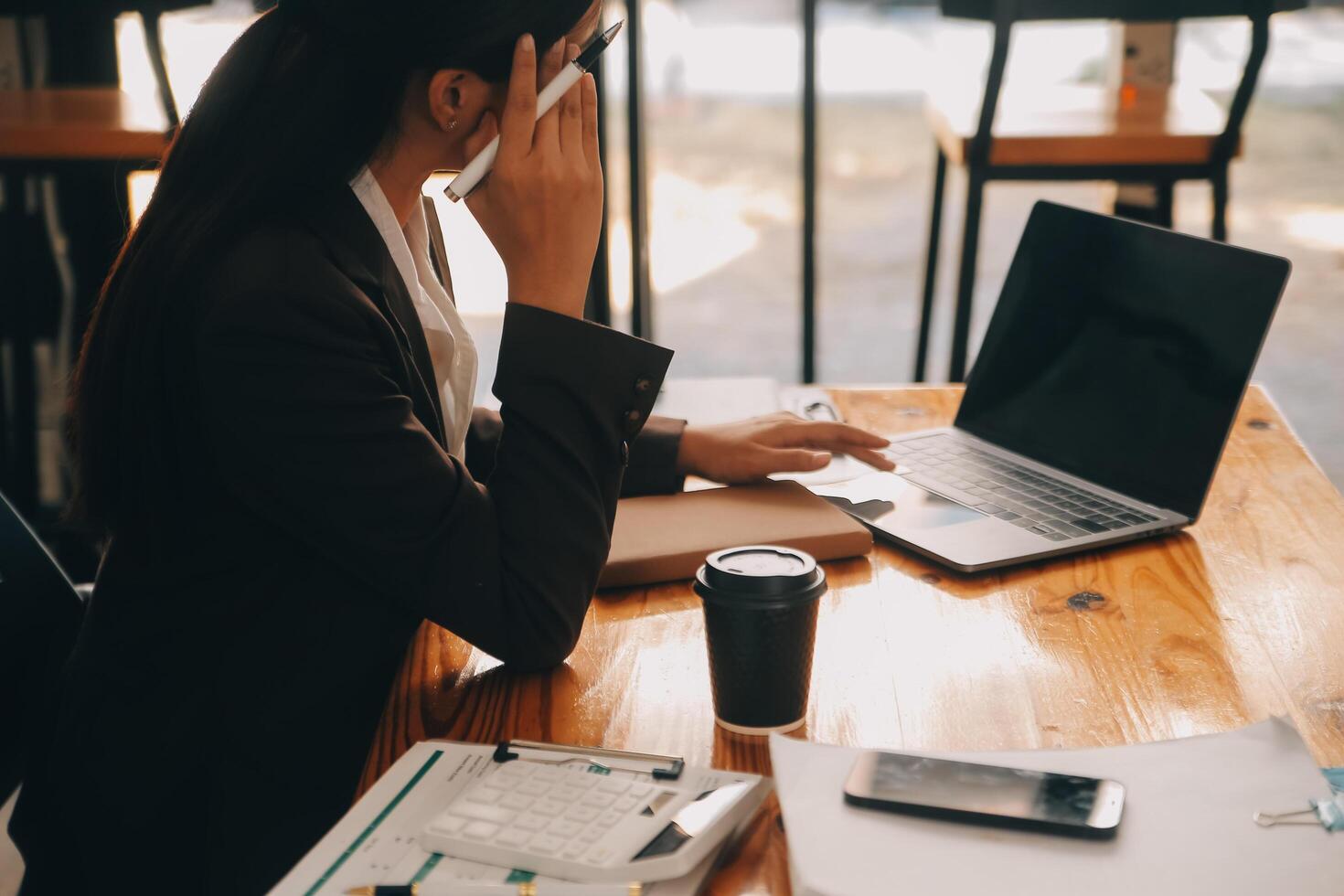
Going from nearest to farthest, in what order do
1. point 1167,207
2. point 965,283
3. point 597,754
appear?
point 597,754 → point 965,283 → point 1167,207

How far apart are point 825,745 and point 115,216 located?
1.93 metres

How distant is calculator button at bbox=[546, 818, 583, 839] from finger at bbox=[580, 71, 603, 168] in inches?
19.9

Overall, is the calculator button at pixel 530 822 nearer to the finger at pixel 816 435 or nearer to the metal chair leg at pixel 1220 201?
the finger at pixel 816 435

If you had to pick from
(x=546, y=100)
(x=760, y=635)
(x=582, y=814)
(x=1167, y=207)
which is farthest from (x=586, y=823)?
(x=1167, y=207)

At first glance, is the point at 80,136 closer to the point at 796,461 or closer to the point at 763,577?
the point at 796,461

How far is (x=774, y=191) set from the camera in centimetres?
538

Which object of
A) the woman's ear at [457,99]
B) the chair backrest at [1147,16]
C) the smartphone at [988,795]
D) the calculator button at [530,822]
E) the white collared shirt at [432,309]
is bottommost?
→ the calculator button at [530,822]

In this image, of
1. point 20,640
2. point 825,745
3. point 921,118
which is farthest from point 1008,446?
point 921,118

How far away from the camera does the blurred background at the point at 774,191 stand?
2.37 m

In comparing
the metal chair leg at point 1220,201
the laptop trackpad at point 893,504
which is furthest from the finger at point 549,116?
the metal chair leg at point 1220,201

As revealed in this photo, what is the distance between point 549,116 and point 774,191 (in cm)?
451

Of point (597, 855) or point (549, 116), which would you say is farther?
point (549, 116)

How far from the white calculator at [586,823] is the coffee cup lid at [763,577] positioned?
0.11 meters

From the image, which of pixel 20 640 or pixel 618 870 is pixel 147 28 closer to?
pixel 20 640
